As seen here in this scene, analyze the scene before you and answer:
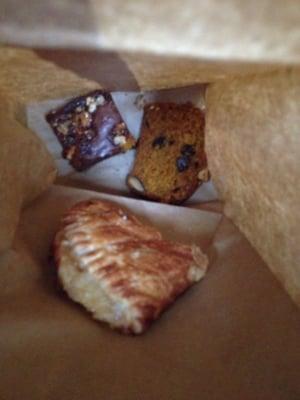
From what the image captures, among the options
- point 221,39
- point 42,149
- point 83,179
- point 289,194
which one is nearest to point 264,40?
point 221,39

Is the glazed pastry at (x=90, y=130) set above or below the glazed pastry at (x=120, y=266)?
above

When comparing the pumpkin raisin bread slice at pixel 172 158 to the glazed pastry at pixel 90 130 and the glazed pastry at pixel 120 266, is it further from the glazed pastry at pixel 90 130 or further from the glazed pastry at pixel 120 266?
the glazed pastry at pixel 120 266

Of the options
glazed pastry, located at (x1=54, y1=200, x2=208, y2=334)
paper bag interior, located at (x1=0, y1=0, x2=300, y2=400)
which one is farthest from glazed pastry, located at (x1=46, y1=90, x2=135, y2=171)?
glazed pastry, located at (x1=54, y1=200, x2=208, y2=334)

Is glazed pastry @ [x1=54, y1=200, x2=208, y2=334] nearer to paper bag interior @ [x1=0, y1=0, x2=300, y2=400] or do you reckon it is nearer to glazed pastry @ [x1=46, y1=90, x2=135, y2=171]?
Answer: paper bag interior @ [x1=0, y1=0, x2=300, y2=400]

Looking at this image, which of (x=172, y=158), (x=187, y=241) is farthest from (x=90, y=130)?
(x=187, y=241)

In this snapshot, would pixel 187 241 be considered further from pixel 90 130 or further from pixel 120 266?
pixel 90 130

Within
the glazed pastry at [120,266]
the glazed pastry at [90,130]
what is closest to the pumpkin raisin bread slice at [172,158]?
the glazed pastry at [90,130]

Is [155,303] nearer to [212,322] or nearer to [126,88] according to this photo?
[212,322]

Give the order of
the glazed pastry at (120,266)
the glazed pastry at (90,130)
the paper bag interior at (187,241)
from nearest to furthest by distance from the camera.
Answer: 1. the paper bag interior at (187,241)
2. the glazed pastry at (120,266)
3. the glazed pastry at (90,130)
